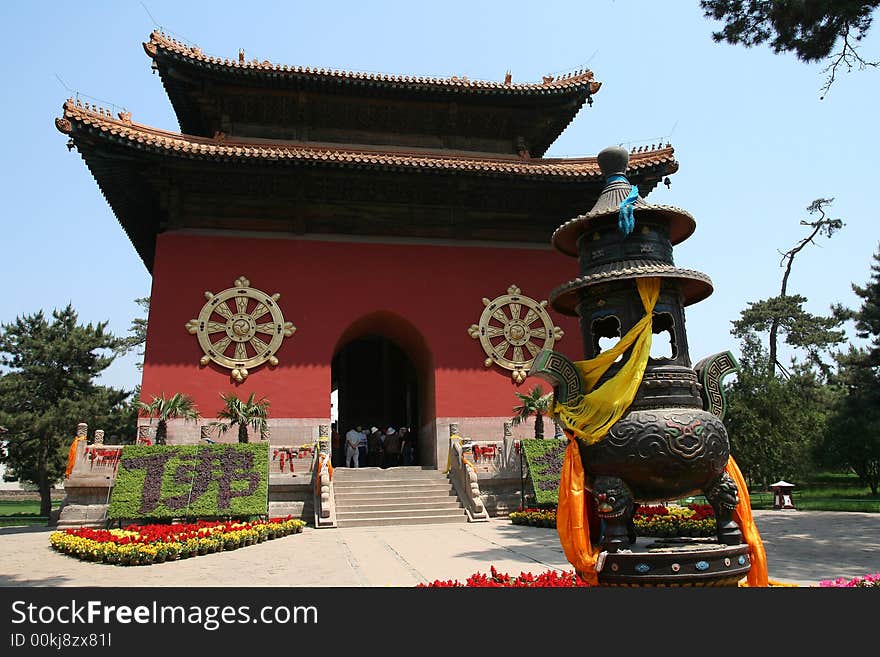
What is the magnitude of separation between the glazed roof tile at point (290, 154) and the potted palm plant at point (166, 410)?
15.1 feet

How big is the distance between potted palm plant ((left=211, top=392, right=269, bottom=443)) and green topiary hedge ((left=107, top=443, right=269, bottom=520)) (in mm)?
960

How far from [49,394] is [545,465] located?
858 inches

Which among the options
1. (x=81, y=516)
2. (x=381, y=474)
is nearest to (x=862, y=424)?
(x=381, y=474)

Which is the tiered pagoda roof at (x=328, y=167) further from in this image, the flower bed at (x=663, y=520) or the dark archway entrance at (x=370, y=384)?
the flower bed at (x=663, y=520)

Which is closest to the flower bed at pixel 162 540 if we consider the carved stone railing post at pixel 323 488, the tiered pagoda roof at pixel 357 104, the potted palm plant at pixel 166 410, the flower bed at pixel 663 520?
the carved stone railing post at pixel 323 488

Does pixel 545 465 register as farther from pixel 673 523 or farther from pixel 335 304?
pixel 335 304

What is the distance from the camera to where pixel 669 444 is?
368 cm

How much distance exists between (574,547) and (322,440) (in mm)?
7868

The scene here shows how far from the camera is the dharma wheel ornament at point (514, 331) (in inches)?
525

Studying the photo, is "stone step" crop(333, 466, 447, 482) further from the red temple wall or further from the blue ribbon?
the blue ribbon

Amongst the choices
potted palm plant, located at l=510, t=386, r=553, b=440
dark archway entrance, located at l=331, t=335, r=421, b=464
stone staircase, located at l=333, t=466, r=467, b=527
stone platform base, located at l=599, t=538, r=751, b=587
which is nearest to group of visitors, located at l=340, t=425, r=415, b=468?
dark archway entrance, located at l=331, t=335, r=421, b=464

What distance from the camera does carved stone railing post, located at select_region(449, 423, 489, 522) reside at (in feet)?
33.7

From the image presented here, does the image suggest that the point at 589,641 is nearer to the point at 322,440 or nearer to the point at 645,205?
the point at 645,205

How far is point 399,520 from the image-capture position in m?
9.90
